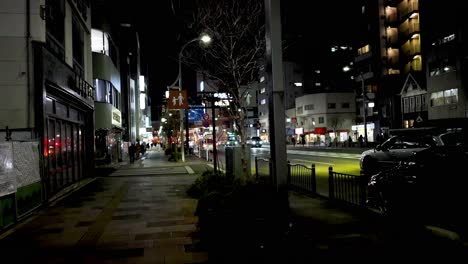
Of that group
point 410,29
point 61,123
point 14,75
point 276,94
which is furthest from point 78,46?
point 410,29

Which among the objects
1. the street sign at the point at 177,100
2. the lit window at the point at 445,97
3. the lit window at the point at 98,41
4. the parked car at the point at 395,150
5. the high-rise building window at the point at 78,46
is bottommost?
the parked car at the point at 395,150

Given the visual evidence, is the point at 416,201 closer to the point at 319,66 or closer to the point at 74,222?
the point at 74,222

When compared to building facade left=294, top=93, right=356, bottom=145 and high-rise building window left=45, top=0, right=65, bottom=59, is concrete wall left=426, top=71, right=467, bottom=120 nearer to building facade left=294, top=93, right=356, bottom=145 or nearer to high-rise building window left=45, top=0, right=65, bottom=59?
building facade left=294, top=93, right=356, bottom=145

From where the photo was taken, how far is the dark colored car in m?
6.92

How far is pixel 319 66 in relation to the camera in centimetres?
9019

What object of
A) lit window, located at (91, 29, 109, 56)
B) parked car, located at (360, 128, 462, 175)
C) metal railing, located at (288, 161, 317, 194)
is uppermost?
lit window, located at (91, 29, 109, 56)

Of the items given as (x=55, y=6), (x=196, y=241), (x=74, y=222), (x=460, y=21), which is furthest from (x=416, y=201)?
(x=460, y=21)

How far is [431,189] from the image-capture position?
723 cm

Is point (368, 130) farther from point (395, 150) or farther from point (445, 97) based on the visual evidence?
point (395, 150)

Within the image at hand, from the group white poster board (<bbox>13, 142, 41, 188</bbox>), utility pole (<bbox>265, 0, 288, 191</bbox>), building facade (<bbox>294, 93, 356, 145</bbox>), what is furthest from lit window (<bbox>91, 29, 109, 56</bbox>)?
building facade (<bbox>294, 93, 356, 145</bbox>)

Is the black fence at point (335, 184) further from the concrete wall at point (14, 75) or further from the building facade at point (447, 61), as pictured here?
the building facade at point (447, 61)

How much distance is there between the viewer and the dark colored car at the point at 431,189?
6.92 metres

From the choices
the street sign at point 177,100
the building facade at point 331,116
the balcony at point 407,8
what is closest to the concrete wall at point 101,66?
the street sign at point 177,100

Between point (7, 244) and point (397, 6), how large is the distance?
59352 millimetres
